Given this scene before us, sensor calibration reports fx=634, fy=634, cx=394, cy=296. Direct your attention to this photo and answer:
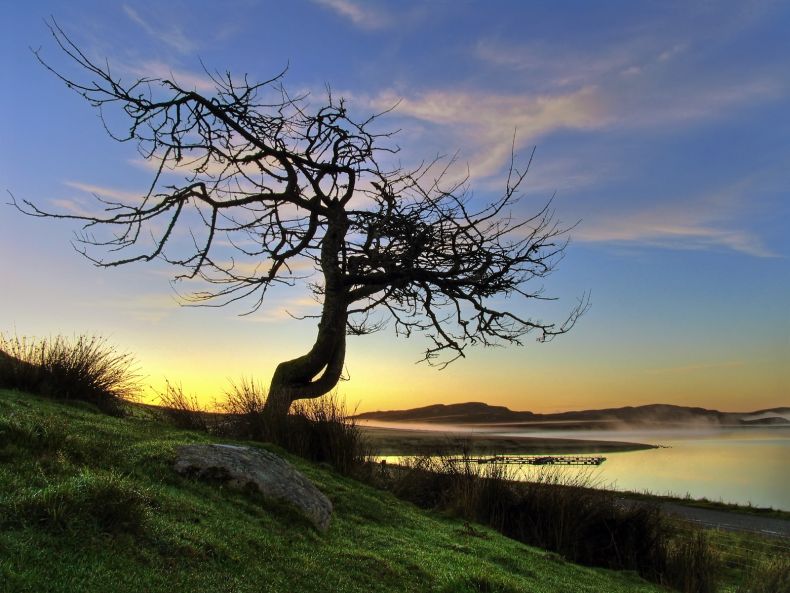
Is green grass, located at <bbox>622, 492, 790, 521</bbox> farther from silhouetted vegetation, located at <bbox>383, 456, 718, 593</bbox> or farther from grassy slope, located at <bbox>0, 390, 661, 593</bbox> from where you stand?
grassy slope, located at <bbox>0, 390, 661, 593</bbox>

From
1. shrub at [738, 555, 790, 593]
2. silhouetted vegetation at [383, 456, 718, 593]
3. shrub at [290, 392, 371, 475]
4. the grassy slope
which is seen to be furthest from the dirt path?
the grassy slope

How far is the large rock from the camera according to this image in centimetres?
606

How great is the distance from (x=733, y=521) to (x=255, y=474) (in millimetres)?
23905

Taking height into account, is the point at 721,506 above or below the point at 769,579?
below

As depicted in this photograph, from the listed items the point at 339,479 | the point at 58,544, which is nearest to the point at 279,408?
the point at 339,479

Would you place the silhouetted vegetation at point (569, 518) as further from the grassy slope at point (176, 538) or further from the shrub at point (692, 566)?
the grassy slope at point (176, 538)

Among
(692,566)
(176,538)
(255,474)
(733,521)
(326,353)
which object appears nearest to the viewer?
(176,538)

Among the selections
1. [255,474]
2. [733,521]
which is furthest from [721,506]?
[255,474]

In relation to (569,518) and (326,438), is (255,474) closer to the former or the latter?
(326,438)

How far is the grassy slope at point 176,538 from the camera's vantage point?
365 centimetres

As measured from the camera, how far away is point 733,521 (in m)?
24.1

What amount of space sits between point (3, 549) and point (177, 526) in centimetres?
128

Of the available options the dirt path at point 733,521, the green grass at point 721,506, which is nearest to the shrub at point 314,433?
the dirt path at point 733,521

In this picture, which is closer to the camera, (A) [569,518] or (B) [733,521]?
(A) [569,518]
